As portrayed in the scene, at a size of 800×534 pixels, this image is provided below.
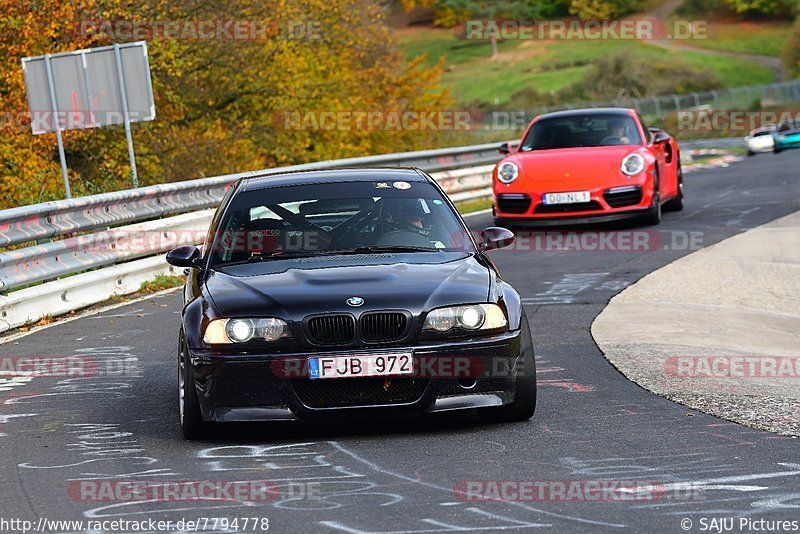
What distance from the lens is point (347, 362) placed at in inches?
256

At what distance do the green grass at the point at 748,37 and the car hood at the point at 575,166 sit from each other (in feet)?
328

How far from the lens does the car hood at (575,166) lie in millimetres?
16750

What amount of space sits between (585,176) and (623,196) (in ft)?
1.70

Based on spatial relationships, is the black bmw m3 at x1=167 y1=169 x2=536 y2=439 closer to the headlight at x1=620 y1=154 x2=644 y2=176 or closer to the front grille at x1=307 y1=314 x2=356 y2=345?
the front grille at x1=307 y1=314 x2=356 y2=345

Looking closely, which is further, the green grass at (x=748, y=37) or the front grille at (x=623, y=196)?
the green grass at (x=748, y=37)

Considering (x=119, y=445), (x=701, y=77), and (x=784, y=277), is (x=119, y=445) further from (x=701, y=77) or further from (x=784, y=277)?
(x=701, y=77)

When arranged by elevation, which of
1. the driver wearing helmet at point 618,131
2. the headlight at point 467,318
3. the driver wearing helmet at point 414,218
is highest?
the driver wearing helmet at point 414,218

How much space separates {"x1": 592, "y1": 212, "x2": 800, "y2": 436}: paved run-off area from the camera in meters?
7.64

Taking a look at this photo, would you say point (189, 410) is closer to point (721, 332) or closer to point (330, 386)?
point (330, 386)

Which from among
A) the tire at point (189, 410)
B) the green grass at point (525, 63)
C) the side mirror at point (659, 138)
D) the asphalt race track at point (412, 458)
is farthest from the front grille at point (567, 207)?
the green grass at point (525, 63)

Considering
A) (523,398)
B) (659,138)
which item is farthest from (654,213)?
(523,398)

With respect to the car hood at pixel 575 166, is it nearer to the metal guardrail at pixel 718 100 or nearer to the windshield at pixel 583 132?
the windshield at pixel 583 132

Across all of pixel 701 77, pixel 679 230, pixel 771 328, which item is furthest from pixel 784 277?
pixel 701 77

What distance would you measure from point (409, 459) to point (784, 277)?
299 inches
